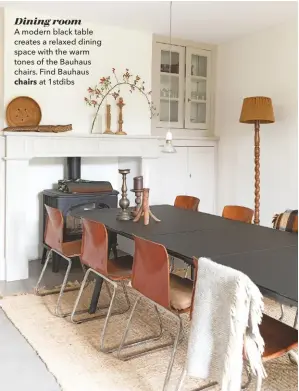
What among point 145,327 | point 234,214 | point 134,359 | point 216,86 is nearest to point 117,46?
point 216,86

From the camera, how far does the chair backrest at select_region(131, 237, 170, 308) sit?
219 centimetres

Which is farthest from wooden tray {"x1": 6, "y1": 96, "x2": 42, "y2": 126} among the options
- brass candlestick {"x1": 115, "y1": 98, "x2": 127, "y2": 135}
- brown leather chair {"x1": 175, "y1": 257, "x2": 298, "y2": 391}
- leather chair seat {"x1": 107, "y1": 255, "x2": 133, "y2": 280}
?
brown leather chair {"x1": 175, "y1": 257, "x2": 298, "y2": 391}

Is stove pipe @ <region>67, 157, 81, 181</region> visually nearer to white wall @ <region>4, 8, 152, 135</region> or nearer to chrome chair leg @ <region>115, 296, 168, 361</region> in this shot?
white wall @ <region>4, 8, 152, 135</region>

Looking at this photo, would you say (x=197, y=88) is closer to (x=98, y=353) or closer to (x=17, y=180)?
(x=17, y=180)

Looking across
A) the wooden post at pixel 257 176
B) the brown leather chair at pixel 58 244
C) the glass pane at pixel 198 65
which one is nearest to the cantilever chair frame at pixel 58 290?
the brown leather chair at pixel 58 244

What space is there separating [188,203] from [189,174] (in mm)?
1246

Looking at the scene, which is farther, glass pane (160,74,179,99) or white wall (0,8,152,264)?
glass pane (160,74,179,99)

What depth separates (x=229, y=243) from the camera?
8.20 ft

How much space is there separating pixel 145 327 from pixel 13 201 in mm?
1829

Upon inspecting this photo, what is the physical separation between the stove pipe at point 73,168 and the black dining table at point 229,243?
3.70 ft

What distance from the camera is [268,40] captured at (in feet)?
15.3

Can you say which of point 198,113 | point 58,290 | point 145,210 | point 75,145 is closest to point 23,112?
point 75,145

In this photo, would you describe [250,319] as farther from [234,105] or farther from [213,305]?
[234,105]

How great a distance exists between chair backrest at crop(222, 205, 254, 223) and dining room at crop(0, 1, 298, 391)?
0.01m
